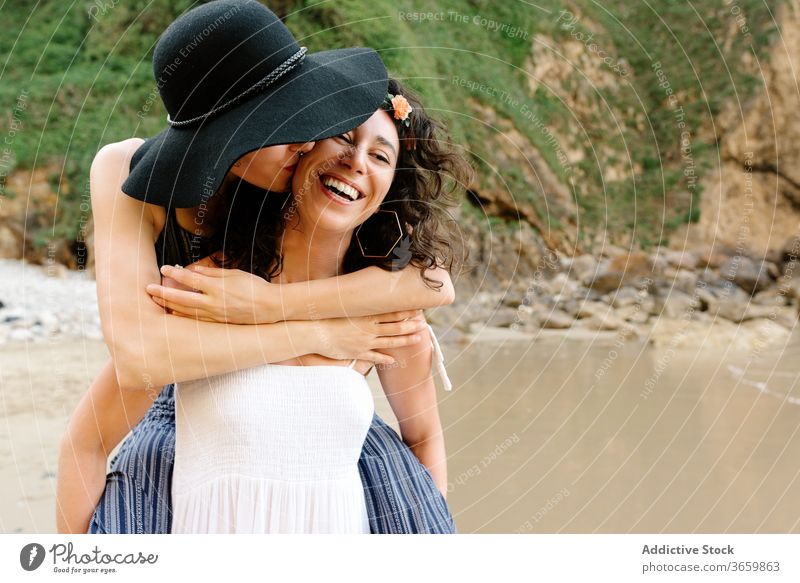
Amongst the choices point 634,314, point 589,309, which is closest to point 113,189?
point 589,309

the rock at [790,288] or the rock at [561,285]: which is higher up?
the rock at [790,288]

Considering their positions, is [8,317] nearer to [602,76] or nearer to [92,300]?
[92,300]

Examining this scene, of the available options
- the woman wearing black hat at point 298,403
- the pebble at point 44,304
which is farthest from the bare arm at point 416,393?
the pebble at point 44,304

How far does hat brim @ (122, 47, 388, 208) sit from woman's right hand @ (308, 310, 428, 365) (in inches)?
11.1

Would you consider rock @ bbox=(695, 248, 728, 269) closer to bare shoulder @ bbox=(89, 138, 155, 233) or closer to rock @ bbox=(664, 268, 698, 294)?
rock @ bbox=(664, 268, 698, 294)

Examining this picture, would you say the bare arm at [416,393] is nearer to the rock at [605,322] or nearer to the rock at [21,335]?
the rock at [21,335]

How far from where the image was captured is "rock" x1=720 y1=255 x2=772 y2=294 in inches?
431

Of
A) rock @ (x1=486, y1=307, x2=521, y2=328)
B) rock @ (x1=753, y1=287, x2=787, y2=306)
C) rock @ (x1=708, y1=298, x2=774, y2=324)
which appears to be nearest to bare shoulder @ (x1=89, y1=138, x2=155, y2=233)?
rock @ (x1=486, y1=307, x2=521, y2=328)

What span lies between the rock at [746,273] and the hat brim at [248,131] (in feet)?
33.3

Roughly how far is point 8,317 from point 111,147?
7156mm

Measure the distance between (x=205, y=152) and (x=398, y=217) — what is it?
1.25 feet

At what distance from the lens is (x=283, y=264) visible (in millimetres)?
1378

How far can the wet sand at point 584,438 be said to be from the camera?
11.7ft

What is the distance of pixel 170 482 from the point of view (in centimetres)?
134
